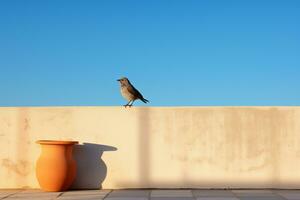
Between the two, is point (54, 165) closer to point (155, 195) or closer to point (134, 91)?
point (155, 195)

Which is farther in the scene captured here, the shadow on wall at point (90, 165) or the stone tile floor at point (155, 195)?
the shadow on wall at point (90, 165)

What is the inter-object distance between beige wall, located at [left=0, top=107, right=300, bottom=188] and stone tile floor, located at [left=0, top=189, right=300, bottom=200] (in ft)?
1.12

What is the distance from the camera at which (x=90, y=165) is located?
30.8 feet

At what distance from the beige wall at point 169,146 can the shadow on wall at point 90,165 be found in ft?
0.06

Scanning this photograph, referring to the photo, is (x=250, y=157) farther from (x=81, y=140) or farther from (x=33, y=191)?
(x=33, y=191)

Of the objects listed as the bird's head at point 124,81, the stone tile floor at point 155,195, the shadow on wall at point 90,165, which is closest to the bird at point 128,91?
the bird's head at point 124,81

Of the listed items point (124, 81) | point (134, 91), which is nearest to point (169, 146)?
point (134, 91)

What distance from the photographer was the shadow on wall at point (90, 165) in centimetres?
935

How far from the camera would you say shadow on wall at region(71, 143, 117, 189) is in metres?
9.35

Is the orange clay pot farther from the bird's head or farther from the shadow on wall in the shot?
the bird's head

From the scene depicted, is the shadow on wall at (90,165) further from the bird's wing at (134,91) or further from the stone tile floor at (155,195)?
A: the bird's wing at (134,91)

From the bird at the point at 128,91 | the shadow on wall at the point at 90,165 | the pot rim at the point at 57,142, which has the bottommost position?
the shadow on wall at the point at 90,165

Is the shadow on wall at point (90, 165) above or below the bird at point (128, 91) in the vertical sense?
below

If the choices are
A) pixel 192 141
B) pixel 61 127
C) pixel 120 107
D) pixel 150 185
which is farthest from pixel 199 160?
pixel 61 127
